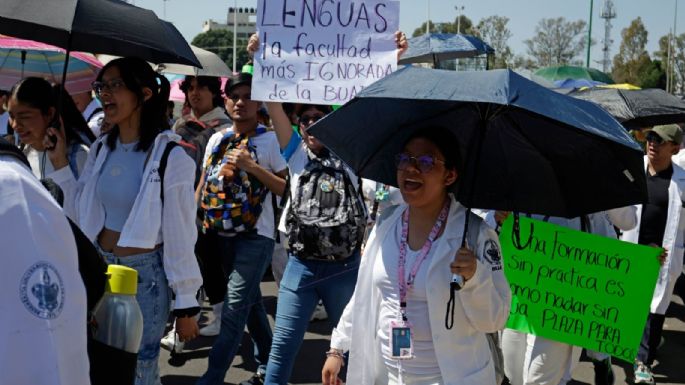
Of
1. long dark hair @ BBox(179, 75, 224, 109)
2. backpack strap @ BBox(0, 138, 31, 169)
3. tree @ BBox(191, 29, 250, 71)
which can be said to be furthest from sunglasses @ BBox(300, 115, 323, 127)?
tree @ BBox(191, 29, 250, 71)

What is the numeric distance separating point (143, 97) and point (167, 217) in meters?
0.55

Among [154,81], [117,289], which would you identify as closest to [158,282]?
[154,81]

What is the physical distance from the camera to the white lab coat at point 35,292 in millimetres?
1364

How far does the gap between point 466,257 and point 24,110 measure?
2354 millimetres

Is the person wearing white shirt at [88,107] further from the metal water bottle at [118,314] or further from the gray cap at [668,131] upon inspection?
the metal water bottle at [118,314]

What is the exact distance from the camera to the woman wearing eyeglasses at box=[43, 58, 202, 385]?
3525 millimetres

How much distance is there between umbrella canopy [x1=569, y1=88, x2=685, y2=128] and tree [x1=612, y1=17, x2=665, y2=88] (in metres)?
58.0

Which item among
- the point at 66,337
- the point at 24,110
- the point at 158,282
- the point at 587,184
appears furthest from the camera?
the point at 24,110

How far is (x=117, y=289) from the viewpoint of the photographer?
1.89m

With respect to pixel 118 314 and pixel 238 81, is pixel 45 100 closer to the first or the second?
pixel 238 81

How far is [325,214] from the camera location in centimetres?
465

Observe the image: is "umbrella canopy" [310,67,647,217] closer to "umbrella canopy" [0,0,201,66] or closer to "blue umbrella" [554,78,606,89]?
"umbrella canopy" [0,0,201,66]

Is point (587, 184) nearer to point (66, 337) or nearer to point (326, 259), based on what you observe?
point (326, 259)

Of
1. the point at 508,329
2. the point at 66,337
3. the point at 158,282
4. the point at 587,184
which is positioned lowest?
the point at 508,329
